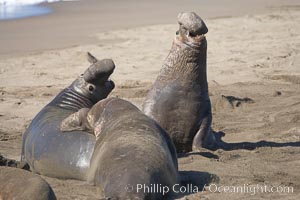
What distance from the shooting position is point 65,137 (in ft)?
19.8

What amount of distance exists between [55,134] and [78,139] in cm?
30

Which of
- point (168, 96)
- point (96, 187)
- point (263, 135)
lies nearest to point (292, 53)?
→ point (263, 135)

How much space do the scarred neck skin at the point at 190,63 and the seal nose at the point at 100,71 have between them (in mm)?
677

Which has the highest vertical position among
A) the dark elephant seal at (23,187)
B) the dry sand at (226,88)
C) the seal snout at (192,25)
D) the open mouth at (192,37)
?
the seal snout at (192,25)

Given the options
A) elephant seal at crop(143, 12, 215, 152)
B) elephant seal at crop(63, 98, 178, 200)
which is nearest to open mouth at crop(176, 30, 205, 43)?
elephant seal at crop(143, 12, 215, 152)

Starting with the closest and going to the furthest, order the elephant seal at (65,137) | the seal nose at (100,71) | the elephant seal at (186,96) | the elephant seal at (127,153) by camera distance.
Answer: the elephant seal at (127,153), the elephant seal at (65,137), the seal nose at (100,71), the elephant seal at (186,96)

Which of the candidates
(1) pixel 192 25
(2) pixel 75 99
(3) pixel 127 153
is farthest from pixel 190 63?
(3) pixel 127 153

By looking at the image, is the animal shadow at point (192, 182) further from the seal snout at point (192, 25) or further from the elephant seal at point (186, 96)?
the seal snout at point (192, 25)

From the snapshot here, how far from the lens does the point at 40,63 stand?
479 inches

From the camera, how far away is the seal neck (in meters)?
6.89

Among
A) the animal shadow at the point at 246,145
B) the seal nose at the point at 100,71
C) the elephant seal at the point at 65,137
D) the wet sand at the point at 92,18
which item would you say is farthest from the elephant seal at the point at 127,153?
the wet sand at the point at 92,18

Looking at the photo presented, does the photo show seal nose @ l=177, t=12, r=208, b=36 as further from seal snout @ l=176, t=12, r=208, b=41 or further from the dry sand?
the dry sand

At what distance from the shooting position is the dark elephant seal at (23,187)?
4418 millimetres

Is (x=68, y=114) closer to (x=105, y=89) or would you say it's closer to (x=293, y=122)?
(x=105, y=89)
